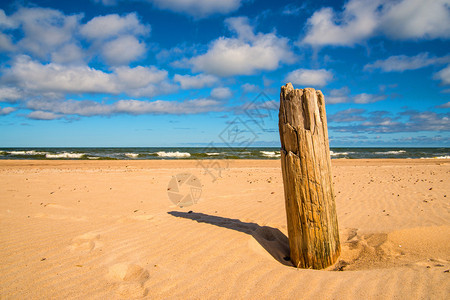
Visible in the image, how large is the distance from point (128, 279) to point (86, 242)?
141 centimetres

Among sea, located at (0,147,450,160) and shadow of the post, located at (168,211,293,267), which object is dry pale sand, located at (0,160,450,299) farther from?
sea, located at (0,147,450,160)

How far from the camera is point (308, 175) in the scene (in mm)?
3451

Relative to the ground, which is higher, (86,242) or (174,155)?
(174,155)

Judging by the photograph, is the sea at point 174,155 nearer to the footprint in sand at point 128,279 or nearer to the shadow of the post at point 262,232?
the shadow of the post at point 262,232

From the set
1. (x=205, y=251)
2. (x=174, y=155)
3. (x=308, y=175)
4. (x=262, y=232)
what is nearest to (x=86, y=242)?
(x=205, y=251)

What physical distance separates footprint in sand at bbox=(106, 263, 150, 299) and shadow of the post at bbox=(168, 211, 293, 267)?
1833mm

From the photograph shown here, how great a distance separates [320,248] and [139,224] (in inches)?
131

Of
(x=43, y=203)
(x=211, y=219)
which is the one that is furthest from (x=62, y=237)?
(x=43, y=203)

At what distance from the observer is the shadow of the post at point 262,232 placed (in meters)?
4.01

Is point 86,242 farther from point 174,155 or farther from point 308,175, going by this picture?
point 174,155

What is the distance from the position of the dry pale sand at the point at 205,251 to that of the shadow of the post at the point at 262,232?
2cm

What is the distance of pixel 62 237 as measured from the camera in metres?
4.31

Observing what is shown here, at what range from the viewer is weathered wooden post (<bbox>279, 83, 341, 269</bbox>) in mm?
3438

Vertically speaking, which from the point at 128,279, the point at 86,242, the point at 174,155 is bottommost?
the point at 128,279
